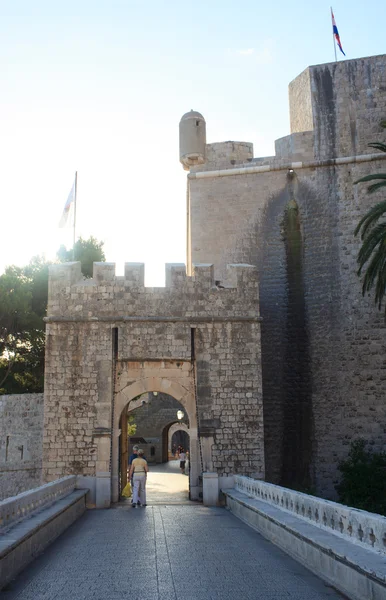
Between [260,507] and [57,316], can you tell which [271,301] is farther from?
[260,507]

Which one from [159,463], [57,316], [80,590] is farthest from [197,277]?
[159,463]

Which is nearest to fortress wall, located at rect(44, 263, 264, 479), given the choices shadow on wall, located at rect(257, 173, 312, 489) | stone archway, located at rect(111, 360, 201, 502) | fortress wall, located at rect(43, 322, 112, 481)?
fortress wall, located at rect(43, 322, 112, 481)

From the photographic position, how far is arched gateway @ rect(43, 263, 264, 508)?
42.1 feet

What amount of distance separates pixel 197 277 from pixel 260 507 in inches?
236

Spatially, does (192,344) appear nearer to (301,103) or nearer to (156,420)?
(301,103)

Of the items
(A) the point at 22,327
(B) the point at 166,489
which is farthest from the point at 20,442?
(A) the point at 22,327

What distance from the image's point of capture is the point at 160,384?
43.7 ft

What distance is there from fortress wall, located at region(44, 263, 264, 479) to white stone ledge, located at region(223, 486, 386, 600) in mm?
4363

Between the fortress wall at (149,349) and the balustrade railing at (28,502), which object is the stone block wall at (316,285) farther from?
the balustrade railing at (28,502)

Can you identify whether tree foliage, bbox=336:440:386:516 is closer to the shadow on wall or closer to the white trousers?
the shadow on wall

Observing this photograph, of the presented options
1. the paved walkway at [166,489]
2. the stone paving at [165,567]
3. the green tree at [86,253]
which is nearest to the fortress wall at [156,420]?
the paved walkway at [166,489]

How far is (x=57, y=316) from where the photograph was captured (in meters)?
13.2

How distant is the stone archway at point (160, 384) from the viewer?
43.1 feet

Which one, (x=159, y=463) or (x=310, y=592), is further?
(x=159, y=463)
